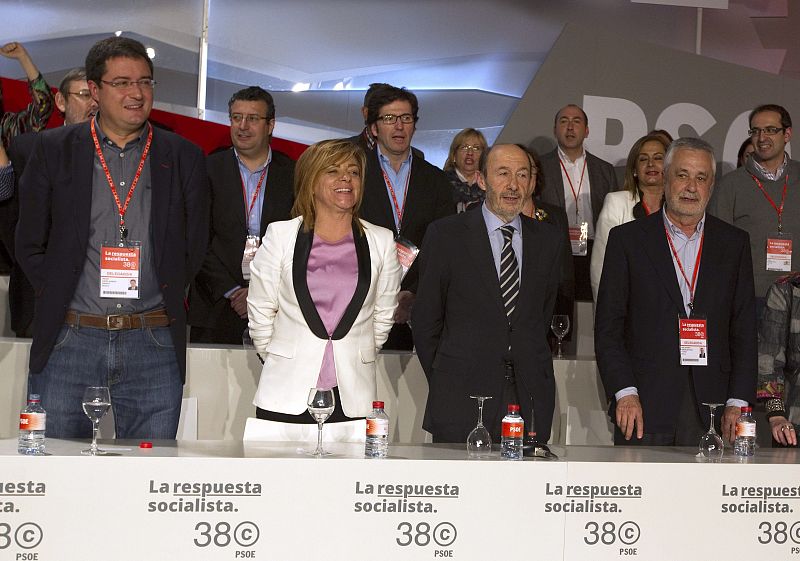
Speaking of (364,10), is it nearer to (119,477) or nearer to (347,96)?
(347,96)

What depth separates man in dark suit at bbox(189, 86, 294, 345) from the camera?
14.7ft

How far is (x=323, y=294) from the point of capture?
3.47m

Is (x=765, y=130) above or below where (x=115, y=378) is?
above

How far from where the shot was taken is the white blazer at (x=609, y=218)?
4984mm

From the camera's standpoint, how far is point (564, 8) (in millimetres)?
7523

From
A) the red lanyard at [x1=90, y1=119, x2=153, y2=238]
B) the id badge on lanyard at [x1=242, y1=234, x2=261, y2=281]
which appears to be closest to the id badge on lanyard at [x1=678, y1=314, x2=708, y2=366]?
the id badge on lanyard at [x1=242, y1=234, x2=261, y2=281]

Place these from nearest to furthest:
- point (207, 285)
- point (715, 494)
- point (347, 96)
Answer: point (715, 494)
point (207, 285)
point (347, 96)

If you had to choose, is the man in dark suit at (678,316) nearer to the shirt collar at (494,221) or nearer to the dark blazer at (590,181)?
the shirt collar at (494,221)

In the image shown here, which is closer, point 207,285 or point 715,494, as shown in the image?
point 715,494

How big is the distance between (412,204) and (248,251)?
771 millimetres

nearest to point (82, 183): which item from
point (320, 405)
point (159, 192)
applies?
point (159, 192)

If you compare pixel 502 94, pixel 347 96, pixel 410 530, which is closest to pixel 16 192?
pixel 410 530

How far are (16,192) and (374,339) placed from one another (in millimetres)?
1388

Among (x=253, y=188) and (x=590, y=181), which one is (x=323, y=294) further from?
(x=590, y=181)
